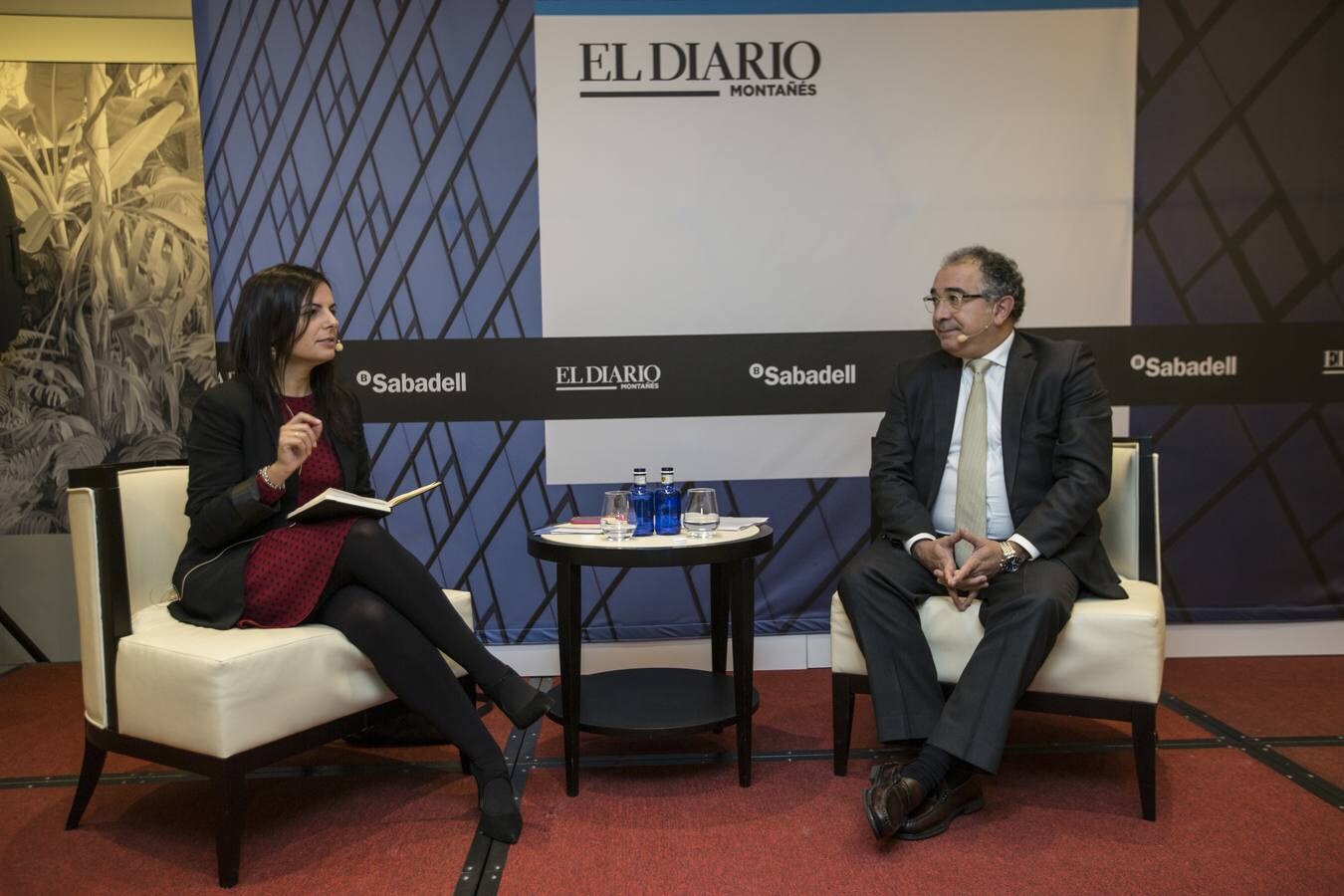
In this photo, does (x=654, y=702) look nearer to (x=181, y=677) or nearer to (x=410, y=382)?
(x=181, y=677)

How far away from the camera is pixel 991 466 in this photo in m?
2.80

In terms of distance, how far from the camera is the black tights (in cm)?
240

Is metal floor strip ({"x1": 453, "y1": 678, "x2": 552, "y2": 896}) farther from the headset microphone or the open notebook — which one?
the headset microphone

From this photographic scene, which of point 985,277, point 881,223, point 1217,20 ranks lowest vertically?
point 985,277

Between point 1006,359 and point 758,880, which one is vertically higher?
point 1006,359

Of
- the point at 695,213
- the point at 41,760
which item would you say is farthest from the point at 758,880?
the point at 695,213

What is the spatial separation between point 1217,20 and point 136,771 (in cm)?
441

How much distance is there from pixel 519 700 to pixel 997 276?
1736mm

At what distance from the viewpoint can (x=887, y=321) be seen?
3768 mm

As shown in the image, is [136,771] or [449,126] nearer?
[136,771]

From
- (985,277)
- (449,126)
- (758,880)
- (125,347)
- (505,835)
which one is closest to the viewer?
(758,880)

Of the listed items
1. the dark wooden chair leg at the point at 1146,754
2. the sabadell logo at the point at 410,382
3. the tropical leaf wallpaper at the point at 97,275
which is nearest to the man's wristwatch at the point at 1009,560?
the dark wooden chair leg at the point at 1146,754

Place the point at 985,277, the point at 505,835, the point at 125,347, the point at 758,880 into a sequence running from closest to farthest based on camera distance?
the point at 758,880
the point at 505,835
the point at 985,277
the point at 125,347

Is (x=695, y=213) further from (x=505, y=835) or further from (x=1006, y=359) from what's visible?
(x=505, y=835)
